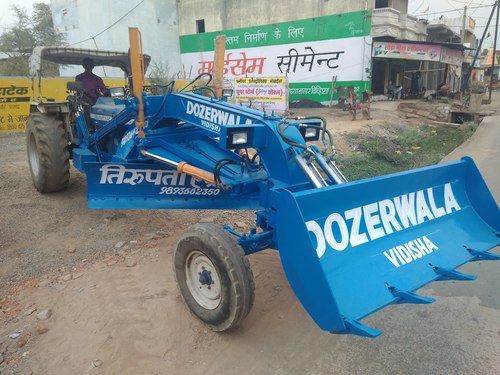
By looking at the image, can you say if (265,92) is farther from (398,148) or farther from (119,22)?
(119,22)

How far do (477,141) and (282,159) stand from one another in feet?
34.5

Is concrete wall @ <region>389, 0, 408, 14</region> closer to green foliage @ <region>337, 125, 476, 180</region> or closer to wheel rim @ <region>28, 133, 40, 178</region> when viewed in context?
green foliage @ <region>337, 125, 476, 180</region>

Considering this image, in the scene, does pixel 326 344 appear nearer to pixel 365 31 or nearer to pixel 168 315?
pixel 168 315

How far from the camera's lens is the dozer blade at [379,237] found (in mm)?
2580

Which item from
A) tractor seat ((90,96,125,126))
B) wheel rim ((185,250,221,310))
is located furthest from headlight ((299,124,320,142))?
tractor seat ((90,96,125,126))

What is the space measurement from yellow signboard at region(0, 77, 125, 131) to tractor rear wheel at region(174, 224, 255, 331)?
37.6 ft

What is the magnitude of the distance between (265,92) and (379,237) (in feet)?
48.4

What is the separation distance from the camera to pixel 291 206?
2645mm

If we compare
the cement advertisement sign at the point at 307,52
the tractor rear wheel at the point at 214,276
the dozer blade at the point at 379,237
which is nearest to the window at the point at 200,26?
the cement advertisement sign at the point at 307,52

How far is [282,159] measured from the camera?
3.38 metres

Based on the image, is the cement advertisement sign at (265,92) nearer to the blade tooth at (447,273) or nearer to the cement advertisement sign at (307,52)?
the cement advertisement sign at (307,52)

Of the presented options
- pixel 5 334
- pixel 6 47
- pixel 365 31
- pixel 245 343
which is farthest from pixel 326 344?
pixel 6 47

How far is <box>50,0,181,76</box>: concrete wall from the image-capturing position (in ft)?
80.9

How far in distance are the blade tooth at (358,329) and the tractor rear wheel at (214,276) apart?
783 mm
